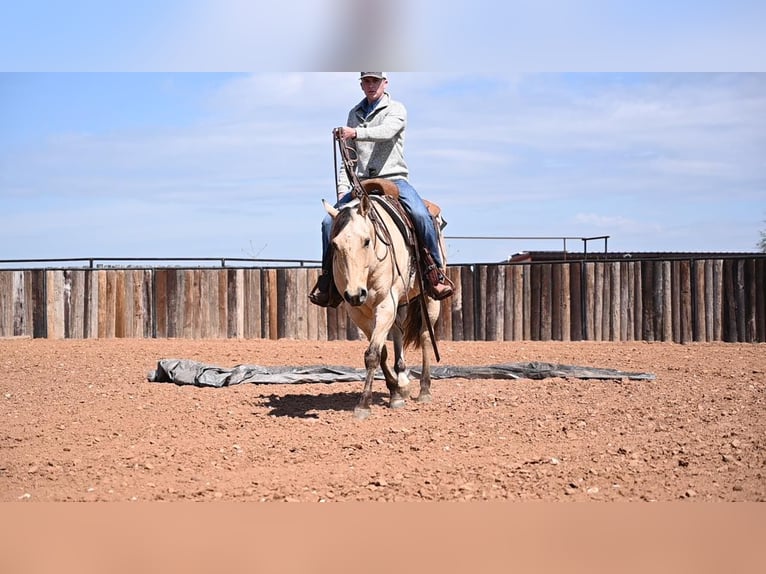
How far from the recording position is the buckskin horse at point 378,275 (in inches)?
283

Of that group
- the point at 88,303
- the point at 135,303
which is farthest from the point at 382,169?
the point at 88,303

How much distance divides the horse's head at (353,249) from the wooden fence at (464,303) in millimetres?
10882

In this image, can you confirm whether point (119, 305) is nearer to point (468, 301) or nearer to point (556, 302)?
point (468, 301)

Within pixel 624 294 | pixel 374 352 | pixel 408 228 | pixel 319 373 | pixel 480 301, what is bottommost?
pixel 319 373

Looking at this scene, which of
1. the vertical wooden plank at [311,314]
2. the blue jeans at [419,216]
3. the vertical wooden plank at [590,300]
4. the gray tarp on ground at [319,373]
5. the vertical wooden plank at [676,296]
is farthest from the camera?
the vertical wooden plank at [311,314]

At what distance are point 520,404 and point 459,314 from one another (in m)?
10.4

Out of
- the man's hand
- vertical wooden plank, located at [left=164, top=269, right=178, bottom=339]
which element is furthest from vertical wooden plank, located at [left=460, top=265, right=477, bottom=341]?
the man's hand

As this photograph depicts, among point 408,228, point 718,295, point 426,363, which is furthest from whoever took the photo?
point 718,295

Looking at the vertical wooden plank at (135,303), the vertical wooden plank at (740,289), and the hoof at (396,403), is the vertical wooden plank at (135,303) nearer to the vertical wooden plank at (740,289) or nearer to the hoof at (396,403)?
the vertical wooden plank at (740,289)

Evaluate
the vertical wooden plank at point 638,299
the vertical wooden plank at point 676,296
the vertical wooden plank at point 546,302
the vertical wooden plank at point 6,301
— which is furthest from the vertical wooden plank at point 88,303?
the vertical wooden plank at point 676,296

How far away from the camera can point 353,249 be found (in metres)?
7.16

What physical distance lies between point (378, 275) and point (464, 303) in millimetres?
10895

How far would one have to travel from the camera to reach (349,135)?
768 cm

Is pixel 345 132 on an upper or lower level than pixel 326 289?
upper
